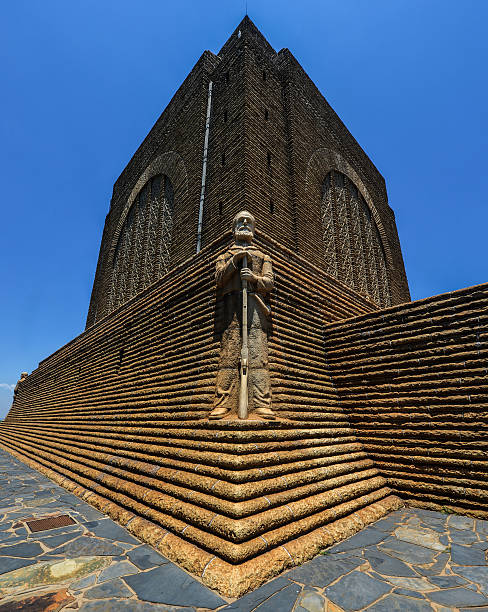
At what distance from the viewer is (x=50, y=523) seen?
336 centimetres

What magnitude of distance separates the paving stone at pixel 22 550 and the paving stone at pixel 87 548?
0.52ft

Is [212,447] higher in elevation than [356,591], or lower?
higher

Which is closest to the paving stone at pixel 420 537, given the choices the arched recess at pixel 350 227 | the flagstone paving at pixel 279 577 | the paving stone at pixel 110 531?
the flagstone paving at pixel 279 577

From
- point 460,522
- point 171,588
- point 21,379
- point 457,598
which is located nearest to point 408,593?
point 457,598

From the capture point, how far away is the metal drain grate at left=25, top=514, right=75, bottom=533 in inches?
128

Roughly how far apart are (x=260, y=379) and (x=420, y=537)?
2095mm

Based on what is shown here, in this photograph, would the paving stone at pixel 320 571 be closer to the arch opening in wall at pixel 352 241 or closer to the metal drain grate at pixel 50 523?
the metal drain grate at pixel 50 523

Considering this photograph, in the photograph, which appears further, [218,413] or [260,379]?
[260,379]

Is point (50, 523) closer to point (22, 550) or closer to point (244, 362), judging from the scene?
point (22, 550)

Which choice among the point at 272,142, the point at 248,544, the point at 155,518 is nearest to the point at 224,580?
the point at 248,544

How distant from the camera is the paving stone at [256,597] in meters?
1.94

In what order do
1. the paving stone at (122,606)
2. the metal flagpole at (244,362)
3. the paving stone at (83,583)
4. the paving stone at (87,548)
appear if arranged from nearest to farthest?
the paving stone at (122,606)
the paving stone at (83,583)
the paving stone at (87,548)
the metal flagpole at (244,362)

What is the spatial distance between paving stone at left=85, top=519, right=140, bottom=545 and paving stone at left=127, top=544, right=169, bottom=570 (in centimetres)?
19

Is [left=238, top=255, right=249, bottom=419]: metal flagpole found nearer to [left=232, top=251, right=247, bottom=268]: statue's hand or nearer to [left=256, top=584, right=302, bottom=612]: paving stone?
[left=232, top=251, right=247, bottom=268]: statue's hand
